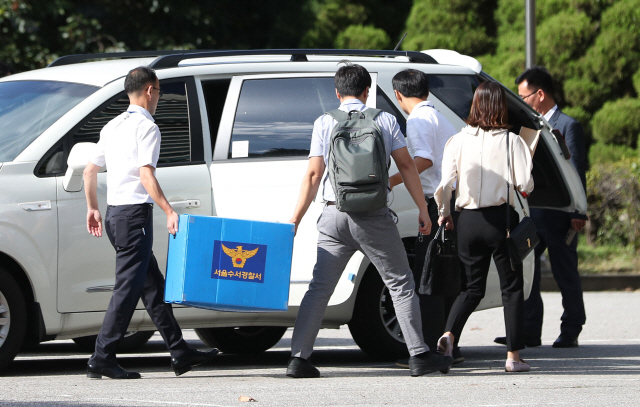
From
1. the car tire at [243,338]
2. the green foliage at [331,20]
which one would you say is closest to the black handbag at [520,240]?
the car tire at [243,338]

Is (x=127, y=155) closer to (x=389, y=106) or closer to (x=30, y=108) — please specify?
(x=30, y=108)

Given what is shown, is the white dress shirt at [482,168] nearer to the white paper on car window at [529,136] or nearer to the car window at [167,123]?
the white paper on car window at [529,136]

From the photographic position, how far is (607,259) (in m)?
13.8

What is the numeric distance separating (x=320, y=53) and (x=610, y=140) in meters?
9.98

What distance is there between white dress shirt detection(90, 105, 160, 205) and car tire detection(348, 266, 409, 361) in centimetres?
158

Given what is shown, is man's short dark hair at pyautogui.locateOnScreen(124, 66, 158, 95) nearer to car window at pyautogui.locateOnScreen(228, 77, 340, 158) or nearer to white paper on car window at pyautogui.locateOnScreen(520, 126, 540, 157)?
car window at pyautogui.locateOnScreen(228, 77, 340, 158)

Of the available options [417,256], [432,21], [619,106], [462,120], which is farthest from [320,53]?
[432,21]

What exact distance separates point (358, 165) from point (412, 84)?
1086 millimetres

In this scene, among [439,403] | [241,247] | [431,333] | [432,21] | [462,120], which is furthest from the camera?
[432,21]

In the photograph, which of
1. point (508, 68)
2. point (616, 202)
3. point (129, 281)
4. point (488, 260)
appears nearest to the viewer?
point (129, 281)

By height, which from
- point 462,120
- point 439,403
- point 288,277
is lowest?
point 439,403

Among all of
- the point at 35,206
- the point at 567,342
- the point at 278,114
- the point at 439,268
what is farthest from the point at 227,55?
the point at 567,342

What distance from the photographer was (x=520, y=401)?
5223 millimetres

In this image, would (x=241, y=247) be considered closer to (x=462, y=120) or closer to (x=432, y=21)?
(x=462, y=120)
